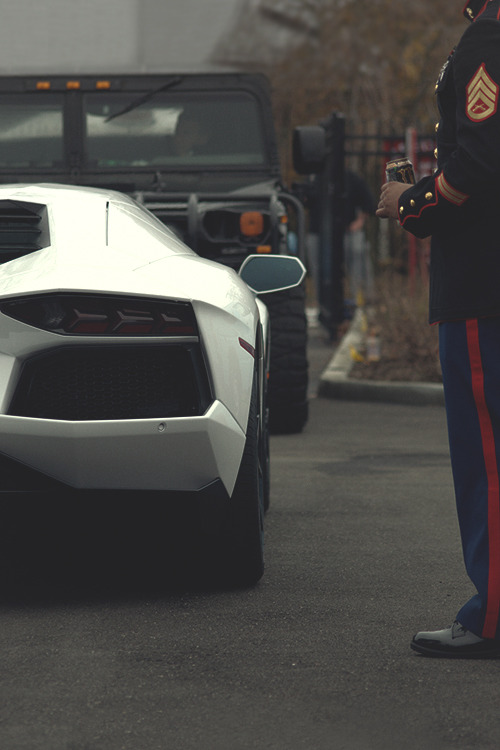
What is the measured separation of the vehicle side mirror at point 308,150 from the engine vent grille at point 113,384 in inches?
207

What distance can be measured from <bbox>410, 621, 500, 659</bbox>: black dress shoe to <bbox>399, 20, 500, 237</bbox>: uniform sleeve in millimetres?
1048

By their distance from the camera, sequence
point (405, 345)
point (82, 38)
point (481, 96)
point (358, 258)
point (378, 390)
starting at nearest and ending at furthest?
point (481, 96)
point (82, 38)
point (378, 390)
point (405, 345)
point (358, 258)

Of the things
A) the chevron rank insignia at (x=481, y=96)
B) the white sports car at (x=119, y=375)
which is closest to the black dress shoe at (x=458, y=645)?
the white sports car at (x=119, y=375)

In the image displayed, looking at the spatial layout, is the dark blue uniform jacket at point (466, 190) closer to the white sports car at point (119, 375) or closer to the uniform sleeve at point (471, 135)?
the uniform sleeve at point (471, 135)

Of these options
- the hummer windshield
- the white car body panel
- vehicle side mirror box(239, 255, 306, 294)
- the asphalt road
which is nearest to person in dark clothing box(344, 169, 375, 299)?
the hummer windshield

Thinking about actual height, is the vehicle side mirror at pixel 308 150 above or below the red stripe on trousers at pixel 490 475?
below

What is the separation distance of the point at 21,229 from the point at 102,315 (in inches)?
24.8

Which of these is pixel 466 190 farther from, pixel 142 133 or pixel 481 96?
pixel 142 133

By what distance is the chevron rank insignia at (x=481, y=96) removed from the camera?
126 inches

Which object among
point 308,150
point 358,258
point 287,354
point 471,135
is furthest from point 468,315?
point 358,258

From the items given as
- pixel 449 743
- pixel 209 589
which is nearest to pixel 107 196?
pixel 209 589

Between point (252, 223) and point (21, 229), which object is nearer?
point (21, 229)

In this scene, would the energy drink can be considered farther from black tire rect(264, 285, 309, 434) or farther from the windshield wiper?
the windshield wiper

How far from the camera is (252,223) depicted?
25.0 feet
